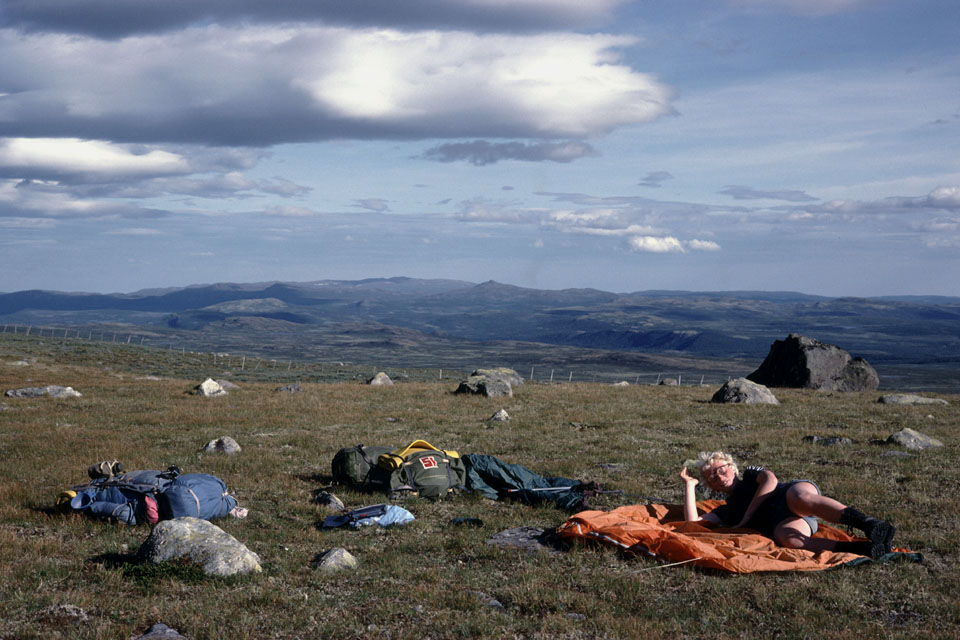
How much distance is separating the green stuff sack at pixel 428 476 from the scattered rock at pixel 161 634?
6906mm

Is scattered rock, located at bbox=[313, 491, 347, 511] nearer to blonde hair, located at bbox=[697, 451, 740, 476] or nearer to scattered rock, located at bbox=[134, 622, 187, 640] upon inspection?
scattered rock, located at bbox=[134, 622, 187, 640]

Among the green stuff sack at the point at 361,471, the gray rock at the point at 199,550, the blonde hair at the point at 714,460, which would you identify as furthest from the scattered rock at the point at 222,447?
the blonde hair at the point at 714,460

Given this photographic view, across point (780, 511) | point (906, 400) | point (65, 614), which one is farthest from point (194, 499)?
point (906, 400)

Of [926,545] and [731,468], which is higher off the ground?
[731,468]

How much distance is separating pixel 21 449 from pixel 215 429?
555 cm

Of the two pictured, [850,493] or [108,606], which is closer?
[108,606]

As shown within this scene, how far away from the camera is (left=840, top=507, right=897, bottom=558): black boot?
9820 mm

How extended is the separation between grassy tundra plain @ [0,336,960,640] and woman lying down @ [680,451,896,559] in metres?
0.56

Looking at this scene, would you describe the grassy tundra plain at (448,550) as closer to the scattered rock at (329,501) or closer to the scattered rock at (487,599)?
the scattered rock at (487,599)

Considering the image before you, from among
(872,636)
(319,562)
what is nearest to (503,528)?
(319,562)

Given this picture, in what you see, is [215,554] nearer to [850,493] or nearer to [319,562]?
[319,562]

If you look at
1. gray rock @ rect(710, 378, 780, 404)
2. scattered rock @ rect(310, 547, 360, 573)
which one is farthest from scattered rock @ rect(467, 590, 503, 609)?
gray rock @ rect(710, 378, 780, 404)

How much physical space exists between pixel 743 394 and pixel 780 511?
2326 cm

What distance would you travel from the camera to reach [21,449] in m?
19.0
